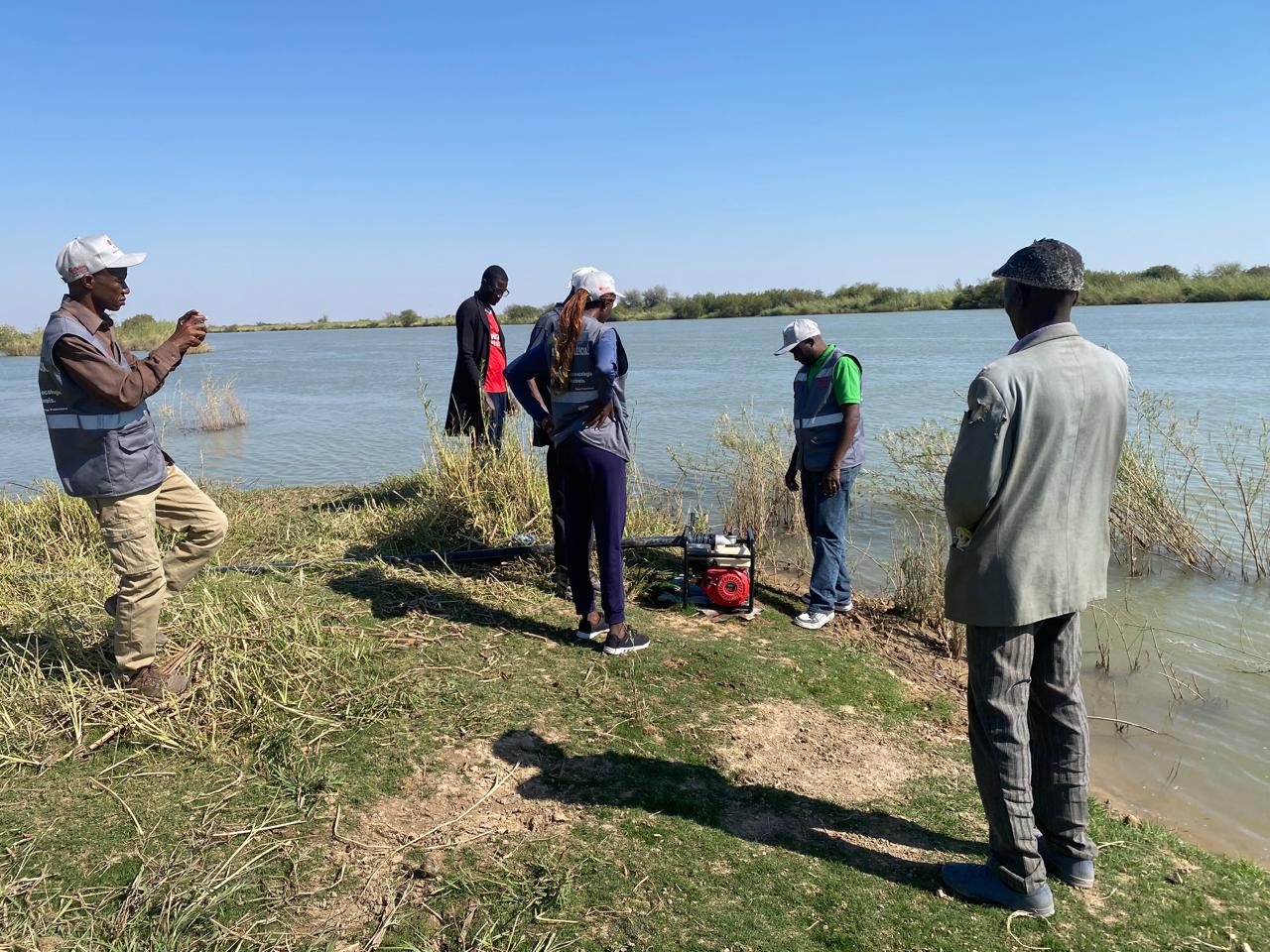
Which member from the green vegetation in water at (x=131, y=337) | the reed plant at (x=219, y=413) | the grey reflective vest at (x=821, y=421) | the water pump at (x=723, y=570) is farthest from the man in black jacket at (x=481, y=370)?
the green vegetation in water at (x=131, y=337)

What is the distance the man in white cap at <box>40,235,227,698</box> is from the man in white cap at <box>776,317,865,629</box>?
351cm

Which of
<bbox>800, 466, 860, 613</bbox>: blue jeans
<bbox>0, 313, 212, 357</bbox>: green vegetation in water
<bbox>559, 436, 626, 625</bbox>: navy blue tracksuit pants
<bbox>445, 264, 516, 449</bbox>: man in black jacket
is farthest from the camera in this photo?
<bbox>0, 313, 212, 357</bbox>: green vegetation in water

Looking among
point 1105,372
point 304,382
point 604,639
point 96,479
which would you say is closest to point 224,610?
point 96,479

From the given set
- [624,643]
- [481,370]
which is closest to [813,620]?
[624,643]

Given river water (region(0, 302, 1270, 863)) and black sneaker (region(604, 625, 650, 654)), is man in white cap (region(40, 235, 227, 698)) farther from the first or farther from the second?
river water (region(0, 302, 1270, 863))

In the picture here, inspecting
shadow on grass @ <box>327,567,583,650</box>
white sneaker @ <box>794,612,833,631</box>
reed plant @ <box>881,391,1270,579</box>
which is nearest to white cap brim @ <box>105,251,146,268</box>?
shadow on grass @ <box>327,567,583,650</box>

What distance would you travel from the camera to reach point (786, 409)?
17031 mm

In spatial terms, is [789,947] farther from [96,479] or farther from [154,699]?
[96,479]

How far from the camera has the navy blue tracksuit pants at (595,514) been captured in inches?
183

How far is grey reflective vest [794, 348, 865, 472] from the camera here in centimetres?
546

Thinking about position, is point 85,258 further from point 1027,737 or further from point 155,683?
point 1027,737

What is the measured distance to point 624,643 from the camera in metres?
4.99

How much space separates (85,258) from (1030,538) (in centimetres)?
394

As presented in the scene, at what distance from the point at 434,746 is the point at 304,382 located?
2610cm
